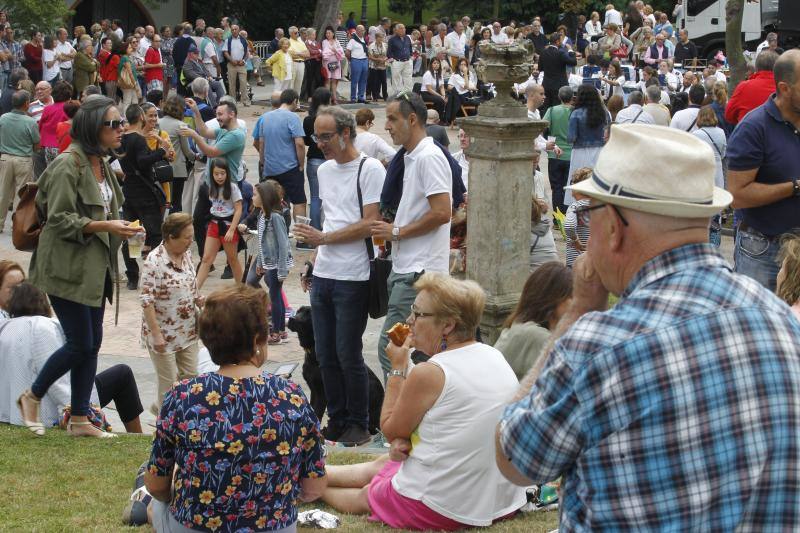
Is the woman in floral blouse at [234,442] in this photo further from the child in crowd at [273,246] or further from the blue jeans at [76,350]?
the child in crowd at [273,246]

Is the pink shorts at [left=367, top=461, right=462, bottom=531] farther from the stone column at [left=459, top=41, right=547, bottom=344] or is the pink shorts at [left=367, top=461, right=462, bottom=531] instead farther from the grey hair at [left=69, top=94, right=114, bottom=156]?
the stone column at [left=459, top=41, right=547, bottom=344]

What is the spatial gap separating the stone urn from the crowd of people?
82 cm

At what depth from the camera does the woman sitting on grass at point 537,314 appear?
5.32 m

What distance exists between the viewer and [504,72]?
862cm

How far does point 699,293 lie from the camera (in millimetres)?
2242

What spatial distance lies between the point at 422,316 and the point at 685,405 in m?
2.84

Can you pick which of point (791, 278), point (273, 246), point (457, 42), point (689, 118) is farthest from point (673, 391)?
point (457, 42)

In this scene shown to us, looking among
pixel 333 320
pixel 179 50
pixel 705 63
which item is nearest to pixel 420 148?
pixel 333 320

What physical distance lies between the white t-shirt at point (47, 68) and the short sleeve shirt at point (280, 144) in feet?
43.0

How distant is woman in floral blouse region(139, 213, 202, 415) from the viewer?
7629 millimetres

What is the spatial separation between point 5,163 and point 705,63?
20712mm

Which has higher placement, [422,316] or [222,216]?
[422,316]

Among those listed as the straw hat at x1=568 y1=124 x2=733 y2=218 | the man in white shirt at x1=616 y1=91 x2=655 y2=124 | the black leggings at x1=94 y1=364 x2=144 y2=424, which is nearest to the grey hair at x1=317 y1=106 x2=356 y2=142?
the black leggings at x1=94 y1=364 x2=144 y2=424

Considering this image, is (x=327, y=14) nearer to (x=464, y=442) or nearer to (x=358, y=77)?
(x=358, y=77)
